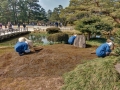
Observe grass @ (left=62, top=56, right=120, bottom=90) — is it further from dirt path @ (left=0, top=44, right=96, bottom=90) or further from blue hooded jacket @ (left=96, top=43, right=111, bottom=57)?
blue hooded jacket @ (left=96, top=43, right=111, bottom=57)

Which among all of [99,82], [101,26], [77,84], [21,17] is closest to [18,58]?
[77,84]

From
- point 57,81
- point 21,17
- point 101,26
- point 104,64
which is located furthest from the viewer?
point 21,17

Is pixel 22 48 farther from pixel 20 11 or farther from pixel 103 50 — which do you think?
pixel 20 11

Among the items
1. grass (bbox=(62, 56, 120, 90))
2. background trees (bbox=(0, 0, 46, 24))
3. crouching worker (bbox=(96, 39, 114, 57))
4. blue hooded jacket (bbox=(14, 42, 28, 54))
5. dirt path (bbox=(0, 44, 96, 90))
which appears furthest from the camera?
background trees (bbox=(0, 0, 46, 24))

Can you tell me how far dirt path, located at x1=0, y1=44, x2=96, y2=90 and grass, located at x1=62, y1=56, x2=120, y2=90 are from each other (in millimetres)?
476

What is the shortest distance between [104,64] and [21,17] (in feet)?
181

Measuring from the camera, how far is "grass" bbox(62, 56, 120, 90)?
14.0ft

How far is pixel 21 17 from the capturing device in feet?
189

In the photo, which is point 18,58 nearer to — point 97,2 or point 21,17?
point 97,2

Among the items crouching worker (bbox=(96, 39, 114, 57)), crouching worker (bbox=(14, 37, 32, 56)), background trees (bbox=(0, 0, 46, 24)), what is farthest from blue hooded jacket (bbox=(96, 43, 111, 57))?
background trees (bbox=(0, 0, 46, 24))

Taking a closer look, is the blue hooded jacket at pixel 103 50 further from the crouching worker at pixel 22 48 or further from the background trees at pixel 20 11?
the background trees at pixel 20 11

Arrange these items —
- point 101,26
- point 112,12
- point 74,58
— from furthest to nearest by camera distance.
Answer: point 112,12
point 101,26
point 74,58

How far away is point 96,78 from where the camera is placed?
14.7 feet

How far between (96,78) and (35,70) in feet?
8.03
